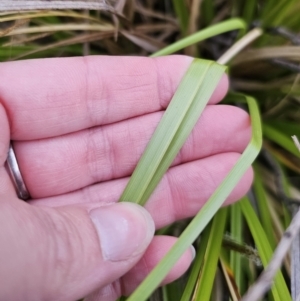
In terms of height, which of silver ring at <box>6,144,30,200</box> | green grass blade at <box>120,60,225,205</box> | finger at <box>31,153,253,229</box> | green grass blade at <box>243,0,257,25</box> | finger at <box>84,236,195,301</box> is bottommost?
finger at <box>84,236,195,301</box>

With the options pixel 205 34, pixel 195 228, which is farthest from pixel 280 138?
pixel 195 228

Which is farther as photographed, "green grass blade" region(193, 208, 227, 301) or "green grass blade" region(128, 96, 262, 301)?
"green grass blade" region(193, 208, 227, 301)

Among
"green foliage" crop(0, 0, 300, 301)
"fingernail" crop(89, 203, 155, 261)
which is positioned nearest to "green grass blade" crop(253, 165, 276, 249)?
"green foliage" crop(0, 0, 300, 301)

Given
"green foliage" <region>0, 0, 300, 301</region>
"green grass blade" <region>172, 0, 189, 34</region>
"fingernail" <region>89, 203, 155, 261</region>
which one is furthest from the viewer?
"green grass blade" <region>172, 0, 189, 34</region>

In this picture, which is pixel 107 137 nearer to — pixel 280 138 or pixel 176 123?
pixel 176 123

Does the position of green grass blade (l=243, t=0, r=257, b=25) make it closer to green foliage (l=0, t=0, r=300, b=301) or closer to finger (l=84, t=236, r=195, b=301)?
green foliage (l=0, t=0, r=300, b=301)

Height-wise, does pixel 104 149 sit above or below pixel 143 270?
above
